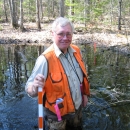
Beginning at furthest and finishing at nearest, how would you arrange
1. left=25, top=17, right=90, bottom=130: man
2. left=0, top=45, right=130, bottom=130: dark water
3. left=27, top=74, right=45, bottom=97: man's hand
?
left=0, top=45, right=130, bottom=130: dark water < left=25, top=17, right=90, bottom=130: man < left=27, top=74, right=45, bottom=97: man's hand

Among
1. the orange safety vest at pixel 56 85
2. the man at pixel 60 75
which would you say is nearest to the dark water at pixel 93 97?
the man at pixel 60 75

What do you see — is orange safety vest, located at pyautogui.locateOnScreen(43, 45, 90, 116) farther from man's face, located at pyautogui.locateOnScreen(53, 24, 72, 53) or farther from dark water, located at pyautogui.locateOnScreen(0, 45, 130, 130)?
dark water, located at pyautogui.locateOnScreen(0, 45, 130, 130)

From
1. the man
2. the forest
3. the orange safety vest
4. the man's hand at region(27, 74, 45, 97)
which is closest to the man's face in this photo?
the man

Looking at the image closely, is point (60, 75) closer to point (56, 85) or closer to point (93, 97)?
point (56, 85)

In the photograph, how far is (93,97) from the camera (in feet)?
23.8

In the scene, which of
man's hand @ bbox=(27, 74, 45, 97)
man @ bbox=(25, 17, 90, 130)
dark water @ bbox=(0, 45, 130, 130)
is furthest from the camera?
dark water @ bbox=(0, 45, 130, 130)

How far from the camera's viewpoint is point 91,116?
5961 mm

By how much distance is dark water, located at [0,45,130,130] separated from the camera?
18.4 feet

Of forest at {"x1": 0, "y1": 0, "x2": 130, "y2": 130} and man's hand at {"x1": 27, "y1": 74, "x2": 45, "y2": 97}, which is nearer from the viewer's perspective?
man's hand at {"x1": 27, "y1": 74, "x2": 45, "y2": 97}

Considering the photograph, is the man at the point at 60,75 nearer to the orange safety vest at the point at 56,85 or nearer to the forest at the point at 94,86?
the orange safety vest at the point at 56,85

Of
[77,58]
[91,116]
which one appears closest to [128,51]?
[91,116]

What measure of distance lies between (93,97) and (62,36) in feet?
14.7

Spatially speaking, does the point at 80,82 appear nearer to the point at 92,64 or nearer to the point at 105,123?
the point at 105,123

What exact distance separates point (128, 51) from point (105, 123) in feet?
33.2
